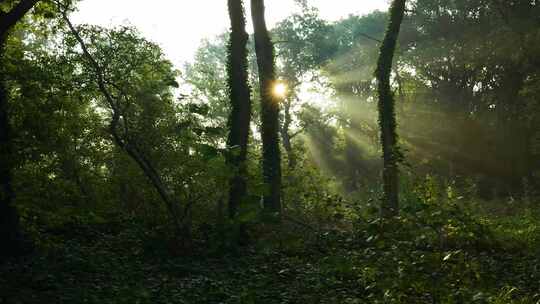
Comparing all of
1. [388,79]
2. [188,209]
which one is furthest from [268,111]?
[188,209]

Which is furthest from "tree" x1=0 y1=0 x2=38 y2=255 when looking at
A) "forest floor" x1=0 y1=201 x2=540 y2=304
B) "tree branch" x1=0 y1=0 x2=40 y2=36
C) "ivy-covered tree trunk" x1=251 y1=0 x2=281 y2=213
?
"ivy-covered tree trunk" x1=251 y1=0 x2=281 y2=213

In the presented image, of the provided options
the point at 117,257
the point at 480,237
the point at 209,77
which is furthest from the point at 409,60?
the point at 117,257

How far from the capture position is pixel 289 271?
10188 millimetres

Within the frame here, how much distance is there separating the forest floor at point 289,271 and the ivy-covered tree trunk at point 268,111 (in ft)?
16.3

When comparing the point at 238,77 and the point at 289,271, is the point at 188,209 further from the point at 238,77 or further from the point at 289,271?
the point at 238,77

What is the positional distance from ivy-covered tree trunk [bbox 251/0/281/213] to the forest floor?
4978mm

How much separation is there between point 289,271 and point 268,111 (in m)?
7.63

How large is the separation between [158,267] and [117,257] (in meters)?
1.13

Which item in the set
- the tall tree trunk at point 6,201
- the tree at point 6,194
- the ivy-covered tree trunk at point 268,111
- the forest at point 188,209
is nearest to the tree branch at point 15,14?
the forest at point 188,209

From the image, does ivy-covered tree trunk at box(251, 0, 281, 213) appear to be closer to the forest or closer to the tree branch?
the forest

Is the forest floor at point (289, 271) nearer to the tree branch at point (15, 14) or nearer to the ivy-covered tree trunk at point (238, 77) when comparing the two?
the ivy-covered tree trunk at point (238, 77)

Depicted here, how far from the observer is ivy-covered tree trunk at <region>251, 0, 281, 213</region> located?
56.3 feet

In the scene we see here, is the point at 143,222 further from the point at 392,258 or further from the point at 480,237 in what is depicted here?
the point at 480,237

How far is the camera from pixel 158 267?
10.2 m
